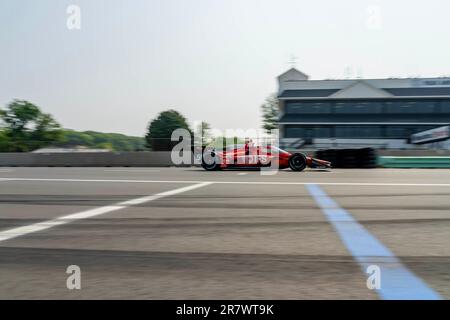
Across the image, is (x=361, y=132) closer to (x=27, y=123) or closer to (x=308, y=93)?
(x=308, y=93)

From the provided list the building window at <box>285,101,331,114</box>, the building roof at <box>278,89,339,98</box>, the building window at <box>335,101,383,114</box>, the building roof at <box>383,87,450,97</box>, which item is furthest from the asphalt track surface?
the building roof at <box>383,87,450,97</box>

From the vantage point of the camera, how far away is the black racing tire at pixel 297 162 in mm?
17469

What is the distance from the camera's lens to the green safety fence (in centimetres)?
2116

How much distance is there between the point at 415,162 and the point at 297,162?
288 inches

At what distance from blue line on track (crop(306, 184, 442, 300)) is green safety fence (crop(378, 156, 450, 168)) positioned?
1561 centimetres

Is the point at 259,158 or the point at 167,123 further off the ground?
the point at 167,123

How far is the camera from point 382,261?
13.6 feet

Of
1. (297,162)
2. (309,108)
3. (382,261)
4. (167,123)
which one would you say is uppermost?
(167,123)

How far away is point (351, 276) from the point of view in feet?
12.1

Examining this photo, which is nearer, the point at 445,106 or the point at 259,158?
the point at 259,158

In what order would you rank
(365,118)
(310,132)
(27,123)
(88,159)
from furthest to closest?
(27,123)
(310,132)
(365,118)
(88,159)

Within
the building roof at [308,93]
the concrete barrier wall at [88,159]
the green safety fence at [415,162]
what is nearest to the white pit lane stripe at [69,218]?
the concrete barrier wall at [88,159]

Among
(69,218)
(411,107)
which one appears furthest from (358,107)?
(69,218)

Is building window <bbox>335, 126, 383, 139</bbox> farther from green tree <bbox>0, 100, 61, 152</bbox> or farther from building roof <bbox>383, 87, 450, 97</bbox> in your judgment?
green tree <bbox>0, 100, 61, 152</bbox>
